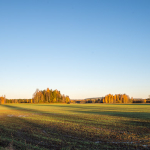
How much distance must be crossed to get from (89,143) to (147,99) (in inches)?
7957

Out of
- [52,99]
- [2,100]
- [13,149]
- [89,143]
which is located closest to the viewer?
[13,149]

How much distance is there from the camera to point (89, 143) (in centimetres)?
1043

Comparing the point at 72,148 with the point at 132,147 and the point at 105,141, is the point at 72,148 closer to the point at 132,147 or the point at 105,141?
the point at 105,141

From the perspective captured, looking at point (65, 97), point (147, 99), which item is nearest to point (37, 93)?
point (65, 97)

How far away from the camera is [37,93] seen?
6978 inches

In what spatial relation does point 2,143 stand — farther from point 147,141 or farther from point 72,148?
point 147,141

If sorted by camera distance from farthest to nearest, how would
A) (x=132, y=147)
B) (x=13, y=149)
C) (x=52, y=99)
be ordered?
(x=52, y=99), (x=132, y=147), (x=13, y=149)

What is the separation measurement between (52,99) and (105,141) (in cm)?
16646

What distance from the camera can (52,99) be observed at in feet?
572

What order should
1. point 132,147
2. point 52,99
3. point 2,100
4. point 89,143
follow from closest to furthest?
point 132,147 < point 89,143 < point 52,99 < point 2,100

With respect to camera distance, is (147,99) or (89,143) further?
(147,99)

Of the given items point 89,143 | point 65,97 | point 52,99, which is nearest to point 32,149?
point 89,143

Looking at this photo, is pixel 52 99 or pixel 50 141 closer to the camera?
pixel 50 141

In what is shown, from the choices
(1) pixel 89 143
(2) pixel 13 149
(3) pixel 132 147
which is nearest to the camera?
(2) pixel 13 149
